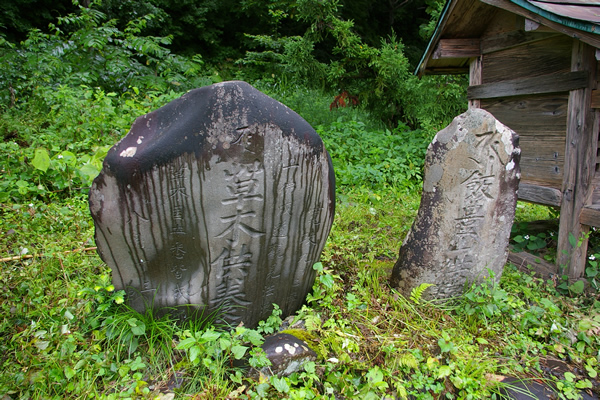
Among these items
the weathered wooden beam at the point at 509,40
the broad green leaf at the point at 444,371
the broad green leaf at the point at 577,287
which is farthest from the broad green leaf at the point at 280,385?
the weathered wooden beam at the point at 509,40

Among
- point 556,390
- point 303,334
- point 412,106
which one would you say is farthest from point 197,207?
point 412,106

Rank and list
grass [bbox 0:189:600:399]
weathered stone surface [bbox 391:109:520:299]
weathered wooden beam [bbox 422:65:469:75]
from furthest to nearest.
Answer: weathered wooden beam [bbox 422:65:469:75], weathered stone surface [bbox 391:109:520:299], grass [bbox 0:189:600:399]

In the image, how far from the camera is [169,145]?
202cm

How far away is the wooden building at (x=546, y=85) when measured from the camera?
10.7 ft

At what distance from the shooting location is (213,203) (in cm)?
217

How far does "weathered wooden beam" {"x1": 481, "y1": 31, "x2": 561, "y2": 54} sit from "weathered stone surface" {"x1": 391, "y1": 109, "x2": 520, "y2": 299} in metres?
1.72

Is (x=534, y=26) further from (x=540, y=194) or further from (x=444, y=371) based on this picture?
(x=444, y=371)

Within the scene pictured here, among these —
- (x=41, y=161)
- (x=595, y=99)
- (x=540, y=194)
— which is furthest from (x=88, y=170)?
(x=595, y=99)

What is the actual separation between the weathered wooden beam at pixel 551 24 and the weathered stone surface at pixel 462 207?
0.99m

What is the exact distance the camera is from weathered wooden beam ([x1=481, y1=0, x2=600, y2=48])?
282 centimetres

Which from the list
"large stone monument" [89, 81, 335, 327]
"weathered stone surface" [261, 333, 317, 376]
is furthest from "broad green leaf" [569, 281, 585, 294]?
"weathered stone surface" [261, 333, 317, 376]

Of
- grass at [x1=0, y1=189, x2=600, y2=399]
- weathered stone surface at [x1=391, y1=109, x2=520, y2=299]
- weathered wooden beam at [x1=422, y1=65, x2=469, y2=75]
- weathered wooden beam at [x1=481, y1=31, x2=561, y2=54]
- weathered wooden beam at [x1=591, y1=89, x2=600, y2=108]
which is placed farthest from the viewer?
weathered wooden beam at [x1=422, y1=65, x2=469, y2=75]

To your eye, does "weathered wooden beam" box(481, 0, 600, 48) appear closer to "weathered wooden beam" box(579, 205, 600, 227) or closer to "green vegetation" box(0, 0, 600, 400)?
"weathered wooden beam" box(579, 205, 600, 227)

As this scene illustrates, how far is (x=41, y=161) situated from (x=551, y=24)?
5191mm
